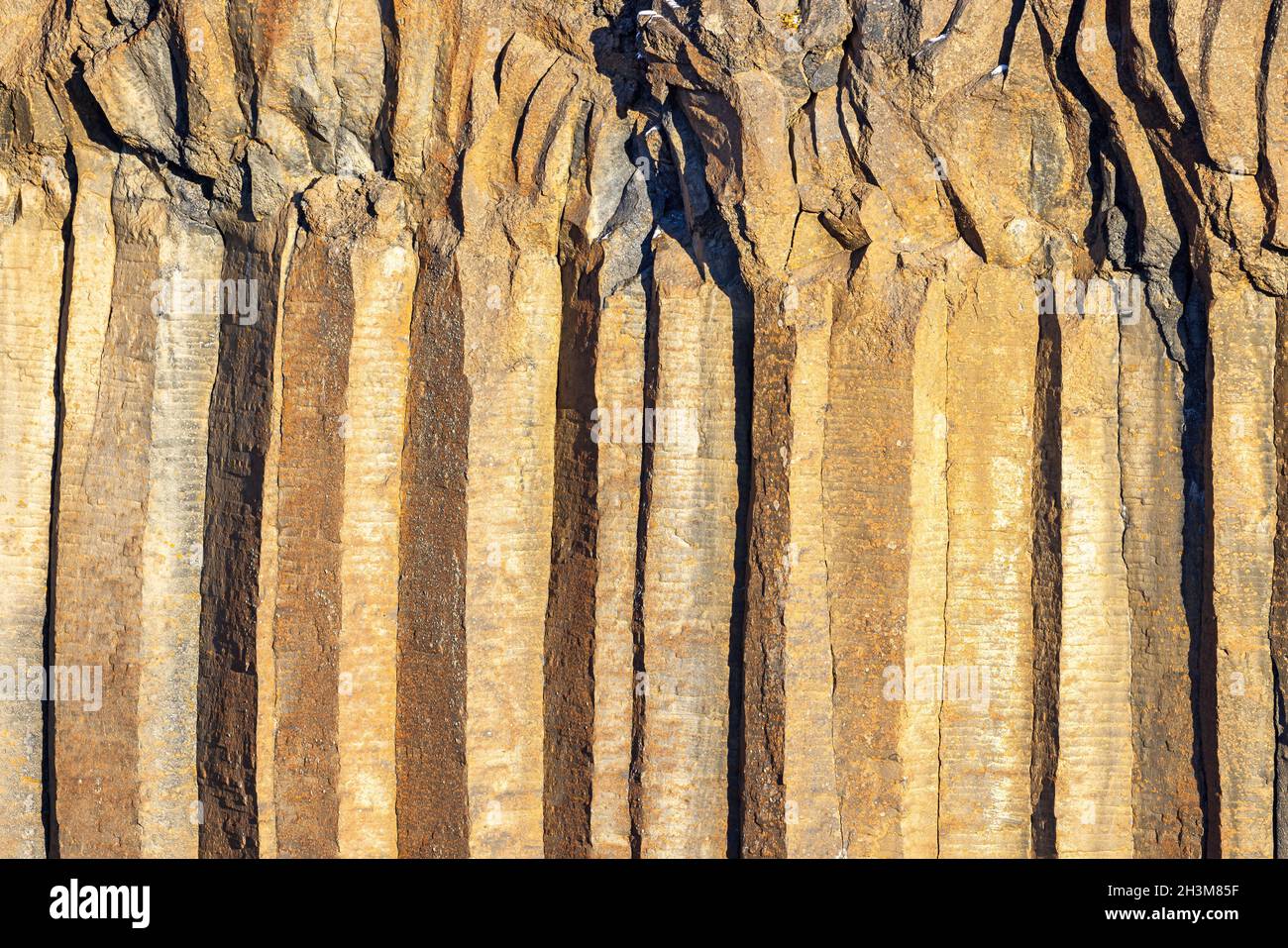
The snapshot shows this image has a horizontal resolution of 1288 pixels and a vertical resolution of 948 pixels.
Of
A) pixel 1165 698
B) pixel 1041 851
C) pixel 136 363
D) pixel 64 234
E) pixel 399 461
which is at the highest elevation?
pixel 64 234

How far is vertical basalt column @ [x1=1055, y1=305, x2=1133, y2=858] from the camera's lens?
425 inches

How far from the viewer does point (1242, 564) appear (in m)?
Result: 10.5

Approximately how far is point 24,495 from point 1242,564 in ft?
29.6

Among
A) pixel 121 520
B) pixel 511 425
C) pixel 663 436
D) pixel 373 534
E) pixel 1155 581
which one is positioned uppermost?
pixel 511 425

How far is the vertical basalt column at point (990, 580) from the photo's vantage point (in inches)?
433

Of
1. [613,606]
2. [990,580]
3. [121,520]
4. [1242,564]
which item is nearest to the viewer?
[1242,564]

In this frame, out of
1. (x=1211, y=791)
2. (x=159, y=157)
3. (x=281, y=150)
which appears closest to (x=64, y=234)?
(x=159, y=157)

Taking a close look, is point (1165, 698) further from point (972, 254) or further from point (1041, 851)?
point (972, 254)

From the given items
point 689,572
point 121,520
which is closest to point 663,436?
point 689,572

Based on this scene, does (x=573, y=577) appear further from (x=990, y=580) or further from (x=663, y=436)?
(x=990, y=580)

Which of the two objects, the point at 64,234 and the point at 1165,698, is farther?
the point at 64,234

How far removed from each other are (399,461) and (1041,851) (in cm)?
544

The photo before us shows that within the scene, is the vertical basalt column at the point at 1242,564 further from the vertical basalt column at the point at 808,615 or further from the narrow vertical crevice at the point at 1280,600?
the vertical basalt column at the point at 808,615

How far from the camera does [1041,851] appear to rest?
36.0 feet
